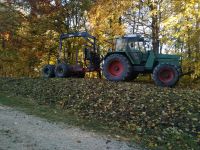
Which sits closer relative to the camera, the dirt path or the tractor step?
the dirt path

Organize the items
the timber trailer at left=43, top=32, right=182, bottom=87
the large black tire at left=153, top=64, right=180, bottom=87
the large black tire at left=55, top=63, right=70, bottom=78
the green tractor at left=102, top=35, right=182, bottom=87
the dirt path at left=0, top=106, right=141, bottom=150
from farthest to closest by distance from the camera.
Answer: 1. the large black tire at left=55, top=63, right=70, bottom=78
2. the green tractor at left=102, top=35, right=182, bottom=87
3. the timber trailer at left=43, top=32, right=182, bottom=87
4. the large black tire at left=153, top=64, right=180, bottom=87
5. the dirt path at left=0, top=106, right=141, bottom=150

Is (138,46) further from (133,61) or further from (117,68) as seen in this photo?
(117,68)

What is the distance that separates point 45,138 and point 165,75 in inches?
286

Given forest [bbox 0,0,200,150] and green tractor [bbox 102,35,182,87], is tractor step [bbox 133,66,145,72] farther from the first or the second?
forest [bbox 0,0,200,150]

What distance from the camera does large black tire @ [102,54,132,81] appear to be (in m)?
15.2

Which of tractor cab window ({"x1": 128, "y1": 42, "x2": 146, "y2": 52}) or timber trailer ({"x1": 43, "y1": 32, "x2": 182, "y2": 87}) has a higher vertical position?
tractor cab window ({"x1": 128, "y1": 42, "x2": 146, "y2": 52})

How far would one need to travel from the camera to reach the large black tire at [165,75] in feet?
44.8

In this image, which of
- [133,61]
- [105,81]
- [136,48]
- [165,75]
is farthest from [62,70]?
[165,75]

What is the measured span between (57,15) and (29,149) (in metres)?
17.0

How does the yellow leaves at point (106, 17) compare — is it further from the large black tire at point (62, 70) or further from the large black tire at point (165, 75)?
the large black tire at point (165, 75)

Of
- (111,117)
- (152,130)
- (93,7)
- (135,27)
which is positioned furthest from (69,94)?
(135,27)

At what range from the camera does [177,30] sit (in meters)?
15.7

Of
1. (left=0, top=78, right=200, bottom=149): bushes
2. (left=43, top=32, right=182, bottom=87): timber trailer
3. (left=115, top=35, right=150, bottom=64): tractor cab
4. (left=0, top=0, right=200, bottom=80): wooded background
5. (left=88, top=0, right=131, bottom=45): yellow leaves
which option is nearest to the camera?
(left=0, top=78, right=200, bottom=149): bushes

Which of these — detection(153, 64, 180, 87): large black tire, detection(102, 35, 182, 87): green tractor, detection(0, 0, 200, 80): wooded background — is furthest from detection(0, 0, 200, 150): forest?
detection(102, 35, 182, 87): green tractor
